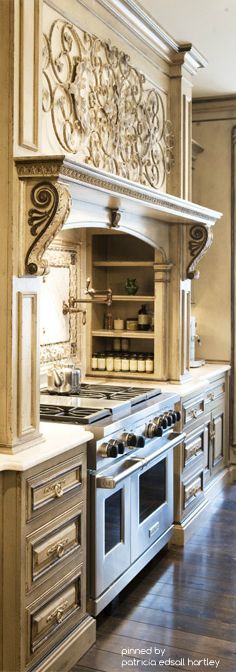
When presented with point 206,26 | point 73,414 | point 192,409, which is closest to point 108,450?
point 73,414

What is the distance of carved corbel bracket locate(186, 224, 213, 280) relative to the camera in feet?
15.5

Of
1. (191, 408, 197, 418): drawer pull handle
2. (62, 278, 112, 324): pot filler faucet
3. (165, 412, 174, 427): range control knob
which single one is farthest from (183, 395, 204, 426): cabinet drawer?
(62, 278, 112, 324): pot filler faucet

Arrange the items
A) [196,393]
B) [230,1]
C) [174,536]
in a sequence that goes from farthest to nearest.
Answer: [196,393]
[174,536]
[230,1]

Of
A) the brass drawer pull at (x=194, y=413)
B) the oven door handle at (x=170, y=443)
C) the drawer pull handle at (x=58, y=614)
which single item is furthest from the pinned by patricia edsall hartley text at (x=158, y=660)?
the brass drawer pull at (x=194, y=413)

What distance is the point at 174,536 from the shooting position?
4.41 m

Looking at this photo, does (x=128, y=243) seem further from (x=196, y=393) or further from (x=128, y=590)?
(x=128, y=590)

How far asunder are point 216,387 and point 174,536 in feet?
4.31

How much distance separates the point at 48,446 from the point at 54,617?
0.61 metres

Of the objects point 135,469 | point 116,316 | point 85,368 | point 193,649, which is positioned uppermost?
point 116,316

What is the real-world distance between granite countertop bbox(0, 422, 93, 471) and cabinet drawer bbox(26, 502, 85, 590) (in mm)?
255

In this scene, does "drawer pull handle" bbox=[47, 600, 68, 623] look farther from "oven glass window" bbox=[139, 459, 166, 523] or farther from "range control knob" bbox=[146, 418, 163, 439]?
"range control knob" bbox=[146, 418, 163, 439]

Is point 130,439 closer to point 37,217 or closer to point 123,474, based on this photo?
point 123,474

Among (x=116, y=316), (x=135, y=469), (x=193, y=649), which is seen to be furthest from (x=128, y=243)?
(x=193, y=649)

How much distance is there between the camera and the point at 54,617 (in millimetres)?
2797
